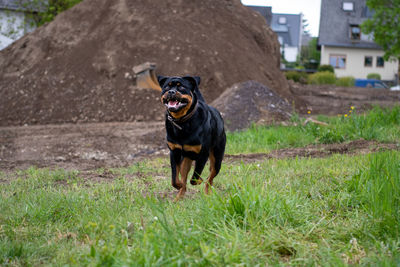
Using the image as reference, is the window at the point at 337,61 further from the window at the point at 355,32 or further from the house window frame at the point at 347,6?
the house window frame at the point at 347,6

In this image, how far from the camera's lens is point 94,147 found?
10.0 m

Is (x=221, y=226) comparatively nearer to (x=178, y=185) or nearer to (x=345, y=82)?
(x=178, y=185)

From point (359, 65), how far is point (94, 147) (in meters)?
40.9

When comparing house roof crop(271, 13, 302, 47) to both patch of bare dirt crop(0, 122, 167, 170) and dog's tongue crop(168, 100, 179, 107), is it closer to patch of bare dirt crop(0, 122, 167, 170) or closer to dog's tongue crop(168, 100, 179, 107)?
patch of bare dirt crop(0, 122, 167, 170)

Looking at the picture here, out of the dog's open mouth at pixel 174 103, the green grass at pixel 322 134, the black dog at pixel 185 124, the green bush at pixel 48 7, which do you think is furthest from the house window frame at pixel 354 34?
the dog's open mouth at pixel 174 103

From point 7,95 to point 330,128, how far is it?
12.3 m

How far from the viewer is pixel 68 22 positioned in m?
18.9

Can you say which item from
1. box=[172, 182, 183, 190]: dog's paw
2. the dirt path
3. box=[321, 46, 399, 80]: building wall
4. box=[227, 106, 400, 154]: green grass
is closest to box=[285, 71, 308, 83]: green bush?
box=[321, 46, 399, 80]: building wall

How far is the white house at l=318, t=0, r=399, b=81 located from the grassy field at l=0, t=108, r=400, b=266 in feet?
142

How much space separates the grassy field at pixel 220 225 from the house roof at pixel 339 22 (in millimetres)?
43200

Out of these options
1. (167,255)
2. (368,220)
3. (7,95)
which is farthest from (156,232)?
(7,95)

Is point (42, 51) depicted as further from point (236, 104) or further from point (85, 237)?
point (85, 237)

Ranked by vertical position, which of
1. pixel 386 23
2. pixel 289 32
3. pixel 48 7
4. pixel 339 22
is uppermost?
pixel 48 7

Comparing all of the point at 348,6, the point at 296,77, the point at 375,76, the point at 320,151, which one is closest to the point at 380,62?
the point at 375,76
